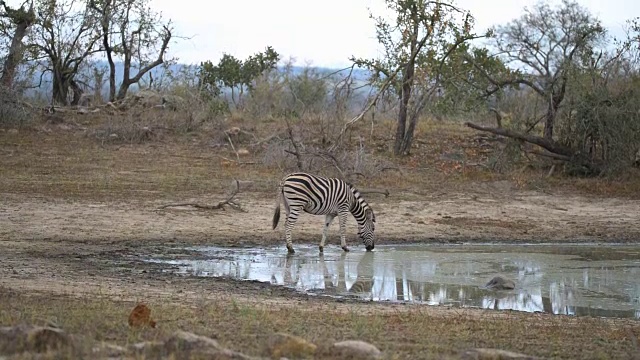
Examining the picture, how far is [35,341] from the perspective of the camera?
6.72 metres

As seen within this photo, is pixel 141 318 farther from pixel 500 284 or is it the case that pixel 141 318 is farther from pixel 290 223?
pixel 290 223

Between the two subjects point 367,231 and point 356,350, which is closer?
point 356,350

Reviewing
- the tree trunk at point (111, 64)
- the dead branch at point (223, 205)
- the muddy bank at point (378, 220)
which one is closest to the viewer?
the muddy bank at point (378, 220)

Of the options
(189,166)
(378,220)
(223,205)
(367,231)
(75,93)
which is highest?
(75,93)

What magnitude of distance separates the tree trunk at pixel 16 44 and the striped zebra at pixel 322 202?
45.0ft

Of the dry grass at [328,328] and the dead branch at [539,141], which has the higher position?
the dead branch at [539,141]

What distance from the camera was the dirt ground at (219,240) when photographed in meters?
8.13

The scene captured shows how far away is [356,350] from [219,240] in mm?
8910

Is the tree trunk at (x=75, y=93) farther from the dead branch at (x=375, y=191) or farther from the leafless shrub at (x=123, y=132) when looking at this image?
the dead branch at (x=375, y=191)

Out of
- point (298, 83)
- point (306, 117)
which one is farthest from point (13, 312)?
point (298, 83)

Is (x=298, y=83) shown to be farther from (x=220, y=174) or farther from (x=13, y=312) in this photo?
(x=13, y=312)

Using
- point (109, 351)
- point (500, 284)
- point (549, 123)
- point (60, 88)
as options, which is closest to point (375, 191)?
point (549, 123)

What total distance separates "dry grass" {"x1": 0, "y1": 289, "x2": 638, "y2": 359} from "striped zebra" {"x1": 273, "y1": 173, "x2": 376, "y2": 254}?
221 inches

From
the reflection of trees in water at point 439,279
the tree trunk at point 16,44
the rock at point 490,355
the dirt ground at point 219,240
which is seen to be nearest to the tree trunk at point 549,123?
the dirt ground at point 219,240
